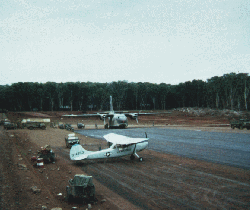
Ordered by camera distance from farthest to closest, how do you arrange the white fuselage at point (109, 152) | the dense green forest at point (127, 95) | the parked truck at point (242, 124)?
the dense green forest at point (127, 95) → the parked truck at point (242, 124) → the white fuselage at point (109, 152)

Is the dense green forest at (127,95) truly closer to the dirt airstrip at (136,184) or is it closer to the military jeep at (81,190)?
the dirt airstrip at (136,184)

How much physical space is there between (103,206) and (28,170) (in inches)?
359

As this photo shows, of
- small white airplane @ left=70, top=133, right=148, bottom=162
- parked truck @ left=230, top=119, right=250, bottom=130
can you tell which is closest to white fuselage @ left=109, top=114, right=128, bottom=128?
parked truck @ left=230, top=119, right=250, bottom=130

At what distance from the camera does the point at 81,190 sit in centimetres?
1119

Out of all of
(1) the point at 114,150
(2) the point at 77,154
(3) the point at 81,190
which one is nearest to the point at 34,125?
(1) the point at 114,150

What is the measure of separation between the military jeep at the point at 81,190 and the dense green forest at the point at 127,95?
329 ft

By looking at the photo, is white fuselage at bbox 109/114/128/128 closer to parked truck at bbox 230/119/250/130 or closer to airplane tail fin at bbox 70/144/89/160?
parked truck at bbox 230/119/250/130

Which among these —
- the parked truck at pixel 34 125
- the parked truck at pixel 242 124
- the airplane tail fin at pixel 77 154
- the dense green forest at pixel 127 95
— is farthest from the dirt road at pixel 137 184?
the dense green forest at pixel 127 95

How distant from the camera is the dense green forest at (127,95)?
10581cm

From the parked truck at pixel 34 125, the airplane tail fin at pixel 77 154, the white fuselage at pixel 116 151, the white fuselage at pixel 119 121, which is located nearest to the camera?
the airplane tail fin at pixel 77 154

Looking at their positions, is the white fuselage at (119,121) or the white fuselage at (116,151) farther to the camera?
the white fuselage at (119,121)

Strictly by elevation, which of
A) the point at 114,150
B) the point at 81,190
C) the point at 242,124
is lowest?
the point at 242,124

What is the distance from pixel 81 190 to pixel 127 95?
11495cm

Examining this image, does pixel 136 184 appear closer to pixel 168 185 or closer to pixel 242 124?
pixel 168 185
